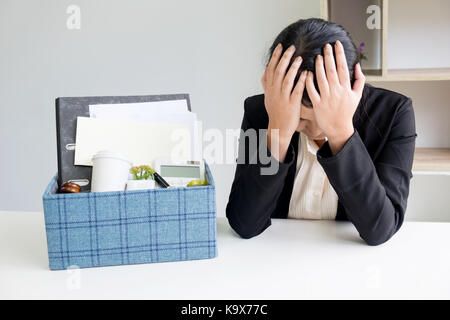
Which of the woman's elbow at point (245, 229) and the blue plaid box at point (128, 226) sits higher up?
the blue plaid box at point (128, 226)

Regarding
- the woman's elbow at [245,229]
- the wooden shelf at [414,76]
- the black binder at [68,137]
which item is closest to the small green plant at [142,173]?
the black binder at [68,137]

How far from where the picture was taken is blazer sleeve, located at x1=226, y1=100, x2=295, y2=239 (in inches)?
44.6

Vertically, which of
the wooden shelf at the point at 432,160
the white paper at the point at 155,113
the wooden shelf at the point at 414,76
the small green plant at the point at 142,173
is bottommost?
the wooden shelf at the point at 432,160

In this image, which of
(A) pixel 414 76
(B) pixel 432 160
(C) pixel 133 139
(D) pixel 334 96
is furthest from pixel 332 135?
(B) pixel 432 160

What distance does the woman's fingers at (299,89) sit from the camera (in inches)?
40.8

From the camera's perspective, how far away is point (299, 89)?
1.05 metres

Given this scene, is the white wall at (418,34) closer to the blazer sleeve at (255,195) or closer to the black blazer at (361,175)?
the black blazer at (361,175)

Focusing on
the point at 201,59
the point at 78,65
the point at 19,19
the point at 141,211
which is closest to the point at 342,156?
the point at 141,211

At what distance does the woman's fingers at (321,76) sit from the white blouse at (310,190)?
0.96 ft

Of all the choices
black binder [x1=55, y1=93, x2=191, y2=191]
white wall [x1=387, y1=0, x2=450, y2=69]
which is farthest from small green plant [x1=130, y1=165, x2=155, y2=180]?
white wall [x1=387, y1=0, x2=450, y2=69]

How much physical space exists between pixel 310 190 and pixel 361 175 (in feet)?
0.87

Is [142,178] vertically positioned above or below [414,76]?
below

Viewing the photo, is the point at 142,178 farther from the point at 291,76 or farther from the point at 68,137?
the point at 291,76

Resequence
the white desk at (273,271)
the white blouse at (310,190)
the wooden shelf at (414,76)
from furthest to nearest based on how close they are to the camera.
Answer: the wooden shelf at (414,76), the white blouse at (310,190), the white desk at (273,271)
